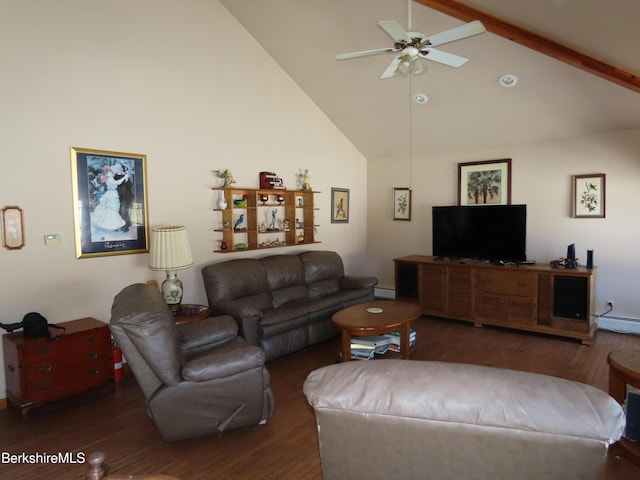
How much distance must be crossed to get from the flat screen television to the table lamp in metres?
3.54

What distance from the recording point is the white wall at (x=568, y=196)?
15.4ft

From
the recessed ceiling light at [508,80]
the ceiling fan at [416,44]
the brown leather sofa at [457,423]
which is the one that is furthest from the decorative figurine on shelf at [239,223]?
the brown leather sofa at [457,423]

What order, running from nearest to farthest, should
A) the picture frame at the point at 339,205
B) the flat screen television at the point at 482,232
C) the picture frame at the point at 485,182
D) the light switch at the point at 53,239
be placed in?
1. the light switch at the point at 53,239
2. the flat screen television at the point at 482,232
3. the picture frame at the point at 485,182
4. the picture frame at the point at 339,205

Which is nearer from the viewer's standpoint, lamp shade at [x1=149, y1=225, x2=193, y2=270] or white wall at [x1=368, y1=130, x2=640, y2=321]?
lamp shade at [x1=149, y1=225, x2=193, y2=270]

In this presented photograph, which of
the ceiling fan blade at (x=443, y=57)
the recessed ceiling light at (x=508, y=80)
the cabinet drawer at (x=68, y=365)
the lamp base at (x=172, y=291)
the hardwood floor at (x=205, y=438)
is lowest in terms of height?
the hardwood floor at (x=205, y=438)

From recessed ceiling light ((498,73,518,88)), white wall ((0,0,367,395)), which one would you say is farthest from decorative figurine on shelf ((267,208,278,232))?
recessed ceiling light ((498,73,518,88))

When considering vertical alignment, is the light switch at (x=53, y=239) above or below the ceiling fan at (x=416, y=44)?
below

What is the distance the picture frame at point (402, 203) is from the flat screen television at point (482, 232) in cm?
88

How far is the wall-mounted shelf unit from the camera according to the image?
4.71 metres

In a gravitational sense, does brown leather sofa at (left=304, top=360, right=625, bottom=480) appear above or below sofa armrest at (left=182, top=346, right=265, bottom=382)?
above

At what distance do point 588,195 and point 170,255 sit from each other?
4.91 m

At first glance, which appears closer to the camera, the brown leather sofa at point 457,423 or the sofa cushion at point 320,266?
the brown leather sofa at point 457,423

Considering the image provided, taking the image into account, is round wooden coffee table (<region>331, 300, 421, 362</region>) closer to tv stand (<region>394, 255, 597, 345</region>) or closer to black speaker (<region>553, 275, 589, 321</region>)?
tv stand (<region>394, 255, 597, 345</region>)

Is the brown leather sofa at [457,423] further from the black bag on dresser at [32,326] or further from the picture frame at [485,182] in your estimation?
the picture frame at [485,182]
